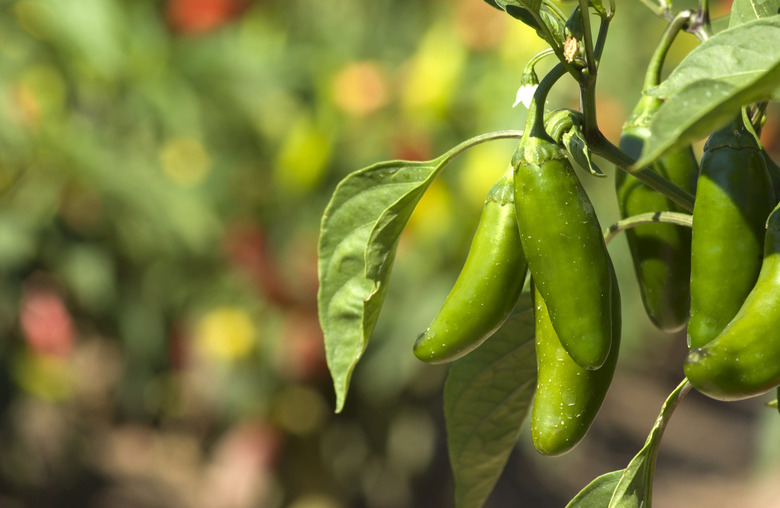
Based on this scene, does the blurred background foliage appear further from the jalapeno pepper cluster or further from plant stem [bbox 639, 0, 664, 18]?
the jalapeno pepper cluster

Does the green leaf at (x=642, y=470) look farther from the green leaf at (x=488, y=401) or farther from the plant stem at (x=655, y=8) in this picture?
the plant stem at (x=655, y=8)

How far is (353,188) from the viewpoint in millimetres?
566

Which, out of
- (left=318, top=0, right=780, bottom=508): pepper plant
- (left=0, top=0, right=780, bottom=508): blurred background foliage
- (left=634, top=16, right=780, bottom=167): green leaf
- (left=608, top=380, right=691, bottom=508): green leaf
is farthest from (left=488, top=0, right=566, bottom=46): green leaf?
(left=0, top=0, right=780, bottom=508): blurred background foliage

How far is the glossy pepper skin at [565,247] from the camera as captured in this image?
444 mm

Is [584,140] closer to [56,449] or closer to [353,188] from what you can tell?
[353,188]

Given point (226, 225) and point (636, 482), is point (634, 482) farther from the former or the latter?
point (226, 225)

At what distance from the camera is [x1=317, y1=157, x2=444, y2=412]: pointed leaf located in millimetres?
556

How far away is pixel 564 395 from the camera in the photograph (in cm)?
47

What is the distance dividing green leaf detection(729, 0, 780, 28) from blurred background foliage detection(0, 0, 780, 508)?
1399mm

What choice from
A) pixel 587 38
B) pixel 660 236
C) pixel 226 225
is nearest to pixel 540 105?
pixel 587 38

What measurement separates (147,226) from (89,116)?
0.94 ft

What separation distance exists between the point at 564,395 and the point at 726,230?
0.12 metres

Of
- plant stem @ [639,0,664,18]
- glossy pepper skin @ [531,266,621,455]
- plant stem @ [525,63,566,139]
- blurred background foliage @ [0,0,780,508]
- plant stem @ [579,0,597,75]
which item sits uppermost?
plant stem @ [579,0,597,75]

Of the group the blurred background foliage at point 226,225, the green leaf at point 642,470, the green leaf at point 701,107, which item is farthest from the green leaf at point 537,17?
the blurred background foliage at point 226,225
